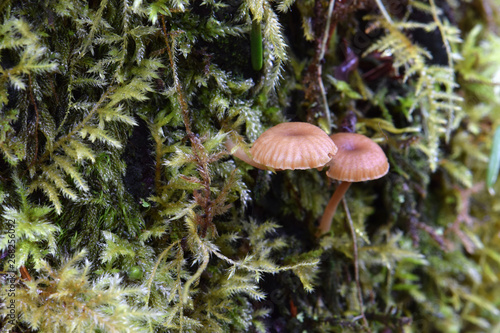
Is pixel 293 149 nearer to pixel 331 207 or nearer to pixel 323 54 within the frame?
pixel 331 207

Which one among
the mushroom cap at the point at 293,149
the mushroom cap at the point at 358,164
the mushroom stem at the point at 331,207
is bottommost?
the mushroom stem at the point at 331,207

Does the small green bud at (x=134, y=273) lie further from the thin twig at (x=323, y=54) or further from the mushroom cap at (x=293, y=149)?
the thin twig at (x=323, y=54)

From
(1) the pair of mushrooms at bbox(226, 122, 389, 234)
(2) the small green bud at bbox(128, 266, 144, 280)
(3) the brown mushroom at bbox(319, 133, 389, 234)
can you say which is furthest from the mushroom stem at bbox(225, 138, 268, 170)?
(2) the small green bud at bbox(128, 266, 144, 280)

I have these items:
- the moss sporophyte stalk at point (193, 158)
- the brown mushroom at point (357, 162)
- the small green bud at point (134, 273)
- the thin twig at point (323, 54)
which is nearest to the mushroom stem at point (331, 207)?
the moss sporophyte stalk at point (193, 158)

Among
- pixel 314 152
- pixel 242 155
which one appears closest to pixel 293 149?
pixel 314 152

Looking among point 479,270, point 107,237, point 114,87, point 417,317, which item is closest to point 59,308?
point 107,237

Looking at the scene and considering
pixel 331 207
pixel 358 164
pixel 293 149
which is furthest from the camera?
pixel 331 207
